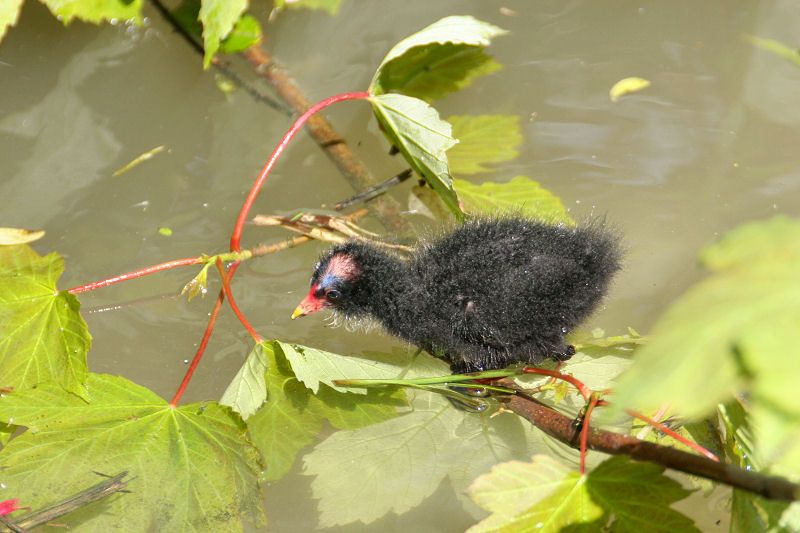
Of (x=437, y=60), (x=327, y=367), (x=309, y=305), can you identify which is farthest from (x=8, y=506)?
(x=437, y=60)

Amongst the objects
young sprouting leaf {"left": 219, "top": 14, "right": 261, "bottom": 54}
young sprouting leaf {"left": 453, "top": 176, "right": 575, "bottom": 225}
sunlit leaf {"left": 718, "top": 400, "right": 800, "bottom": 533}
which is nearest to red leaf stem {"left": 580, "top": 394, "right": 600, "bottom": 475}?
sunlit leaf {"left": 718, "top": 400, "right": 800, "bottom": 533}

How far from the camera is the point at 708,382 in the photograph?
3.51 ft

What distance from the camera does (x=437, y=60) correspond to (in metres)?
3.24

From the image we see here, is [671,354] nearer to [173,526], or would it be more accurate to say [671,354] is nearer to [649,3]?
[173,526]

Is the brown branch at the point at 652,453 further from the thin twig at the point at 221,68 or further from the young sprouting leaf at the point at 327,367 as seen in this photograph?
the thin twig at the point at 221,68

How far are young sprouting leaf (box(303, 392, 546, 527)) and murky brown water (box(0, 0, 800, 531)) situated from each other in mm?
678

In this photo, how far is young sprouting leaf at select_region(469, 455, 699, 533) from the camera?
1.81 m

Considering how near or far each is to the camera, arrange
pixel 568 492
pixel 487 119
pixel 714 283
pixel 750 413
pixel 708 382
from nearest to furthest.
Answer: pixel 708 382, pixel 714 283, pixel 568 492, pixel 750 413, pixel 487 119

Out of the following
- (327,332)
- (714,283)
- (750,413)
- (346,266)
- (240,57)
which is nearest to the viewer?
(714,283)

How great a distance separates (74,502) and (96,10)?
250 cm

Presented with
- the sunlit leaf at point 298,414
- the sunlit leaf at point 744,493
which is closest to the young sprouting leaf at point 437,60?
the sunlit leaf at point 298,414

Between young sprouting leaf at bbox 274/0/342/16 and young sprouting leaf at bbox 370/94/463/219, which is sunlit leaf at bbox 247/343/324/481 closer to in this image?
young sprouting leaf at bbox 370/94/463/219

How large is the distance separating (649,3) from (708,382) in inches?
140

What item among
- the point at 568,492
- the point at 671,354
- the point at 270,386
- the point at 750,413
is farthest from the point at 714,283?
the point at 270,386
